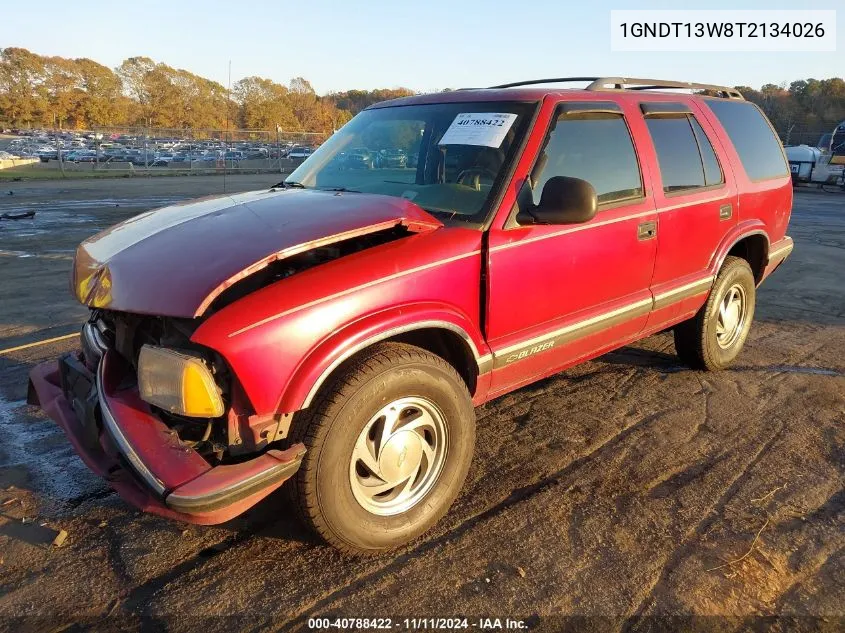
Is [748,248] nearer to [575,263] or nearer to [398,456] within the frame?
[575,263]

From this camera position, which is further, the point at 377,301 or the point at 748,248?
the point at 748,248

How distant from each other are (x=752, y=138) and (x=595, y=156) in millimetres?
2200

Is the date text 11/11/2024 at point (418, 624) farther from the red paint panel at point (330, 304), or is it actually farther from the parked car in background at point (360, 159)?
the parked car in background at point (360, 159)

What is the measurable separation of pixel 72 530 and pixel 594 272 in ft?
9.40

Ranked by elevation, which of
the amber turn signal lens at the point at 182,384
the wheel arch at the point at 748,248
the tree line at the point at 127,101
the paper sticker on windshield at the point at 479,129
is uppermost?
the tree line at the point at 127,101

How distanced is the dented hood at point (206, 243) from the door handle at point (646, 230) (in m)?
1.45

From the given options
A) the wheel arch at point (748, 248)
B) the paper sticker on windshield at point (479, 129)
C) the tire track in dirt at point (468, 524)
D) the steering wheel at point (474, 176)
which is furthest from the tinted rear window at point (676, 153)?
the tire track in dirt at point (468, 524)

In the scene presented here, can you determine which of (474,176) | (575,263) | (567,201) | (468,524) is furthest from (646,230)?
(468,524)

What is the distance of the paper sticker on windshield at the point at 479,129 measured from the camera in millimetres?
3230

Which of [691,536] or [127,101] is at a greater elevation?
[127,101]

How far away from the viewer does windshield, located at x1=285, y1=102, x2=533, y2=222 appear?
3.18 metres

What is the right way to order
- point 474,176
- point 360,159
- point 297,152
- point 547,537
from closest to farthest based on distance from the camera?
point 547,537
point 474,176
point 360,159
point 297,152

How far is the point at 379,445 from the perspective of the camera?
2.69 metres

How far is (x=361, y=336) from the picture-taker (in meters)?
2.51
